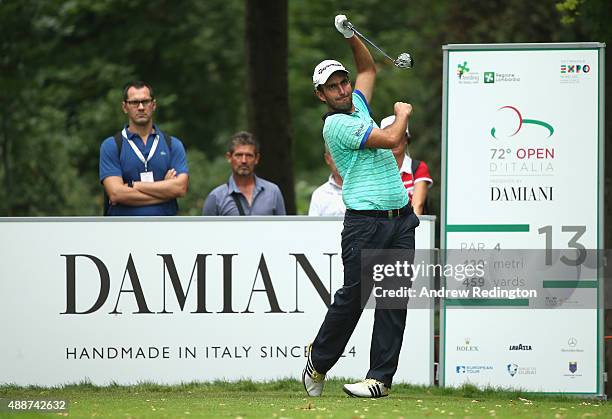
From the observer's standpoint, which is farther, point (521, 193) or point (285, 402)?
point (521, 193)

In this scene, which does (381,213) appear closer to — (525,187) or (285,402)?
(285,402)

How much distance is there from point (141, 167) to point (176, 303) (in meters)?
1.25

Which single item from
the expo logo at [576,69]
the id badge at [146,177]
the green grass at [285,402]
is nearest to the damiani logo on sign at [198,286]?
the green grass at [285,402]

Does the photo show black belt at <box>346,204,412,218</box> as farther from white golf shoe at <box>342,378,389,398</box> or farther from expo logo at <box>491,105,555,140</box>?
expo logo at <box>491,105,555,140</box>

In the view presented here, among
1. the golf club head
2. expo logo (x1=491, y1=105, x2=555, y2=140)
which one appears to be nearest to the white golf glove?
the golf club head

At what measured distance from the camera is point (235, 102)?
88.5 feet

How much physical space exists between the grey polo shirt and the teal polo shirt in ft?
8.28

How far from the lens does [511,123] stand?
10383 mm

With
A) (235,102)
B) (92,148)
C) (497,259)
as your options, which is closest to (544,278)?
(497,259)

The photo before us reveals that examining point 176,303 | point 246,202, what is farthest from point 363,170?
point 246,202

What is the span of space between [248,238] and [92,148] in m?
13.9

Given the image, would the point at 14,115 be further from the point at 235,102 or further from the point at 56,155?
the point at 235,102

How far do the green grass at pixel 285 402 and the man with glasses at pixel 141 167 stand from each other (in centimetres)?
151

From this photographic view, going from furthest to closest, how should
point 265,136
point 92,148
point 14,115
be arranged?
point 92,148, point 14,115, point 265,136
